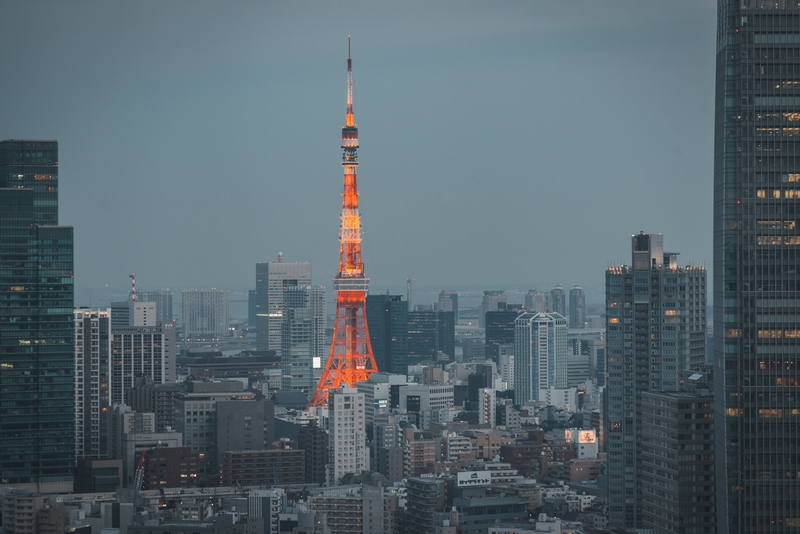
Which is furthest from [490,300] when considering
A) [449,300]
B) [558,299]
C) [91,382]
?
[91,382]

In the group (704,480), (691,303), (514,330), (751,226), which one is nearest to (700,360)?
(691,303)

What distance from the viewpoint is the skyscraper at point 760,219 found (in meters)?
46.9

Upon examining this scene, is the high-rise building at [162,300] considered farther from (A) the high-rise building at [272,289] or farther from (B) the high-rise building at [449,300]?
(B) the high-rise building at [449,300]

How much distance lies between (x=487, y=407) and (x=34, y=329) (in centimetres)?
4211

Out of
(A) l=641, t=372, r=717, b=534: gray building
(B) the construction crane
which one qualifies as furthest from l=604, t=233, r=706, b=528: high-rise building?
(B) the construction crane

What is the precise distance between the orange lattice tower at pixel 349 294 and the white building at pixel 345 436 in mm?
20581

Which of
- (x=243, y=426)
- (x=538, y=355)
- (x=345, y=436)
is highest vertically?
(x=538, y=355)

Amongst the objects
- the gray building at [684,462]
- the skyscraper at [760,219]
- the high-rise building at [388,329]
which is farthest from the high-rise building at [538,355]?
the skyscraper at [760,219]

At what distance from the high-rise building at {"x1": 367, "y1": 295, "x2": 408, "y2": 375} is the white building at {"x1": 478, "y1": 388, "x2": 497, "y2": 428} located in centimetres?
3264

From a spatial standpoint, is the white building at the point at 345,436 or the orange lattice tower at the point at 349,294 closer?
the white building at the point at 345,436

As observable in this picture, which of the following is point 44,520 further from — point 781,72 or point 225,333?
point 225,333

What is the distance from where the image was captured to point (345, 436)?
3287 inches

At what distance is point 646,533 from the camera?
52938 mm

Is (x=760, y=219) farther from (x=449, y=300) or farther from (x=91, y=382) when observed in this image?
(x=449, y=300)
